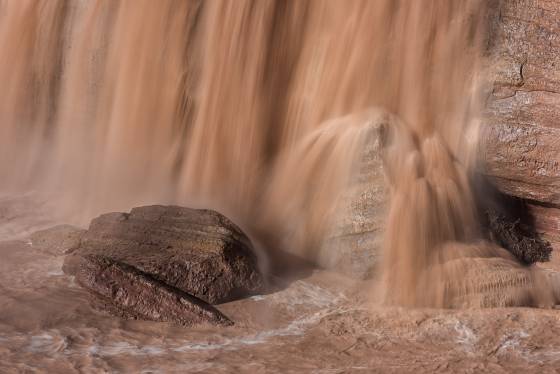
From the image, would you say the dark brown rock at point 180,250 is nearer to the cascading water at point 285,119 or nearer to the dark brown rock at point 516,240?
the cascading water at point 285,119

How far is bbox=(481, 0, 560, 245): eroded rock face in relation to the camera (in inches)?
251

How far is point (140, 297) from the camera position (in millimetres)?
4965

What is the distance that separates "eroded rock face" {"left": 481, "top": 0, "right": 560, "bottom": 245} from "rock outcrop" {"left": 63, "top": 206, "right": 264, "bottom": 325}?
7.86ft

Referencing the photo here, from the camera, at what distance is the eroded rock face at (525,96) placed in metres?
6.36

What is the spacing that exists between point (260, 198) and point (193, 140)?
37.8 inches

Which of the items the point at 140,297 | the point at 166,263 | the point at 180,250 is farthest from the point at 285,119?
the point at 140,297

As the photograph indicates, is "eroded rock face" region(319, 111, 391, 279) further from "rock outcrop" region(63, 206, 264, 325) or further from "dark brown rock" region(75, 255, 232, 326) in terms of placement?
"dark brown rock" region(75, 255, 232, 326)

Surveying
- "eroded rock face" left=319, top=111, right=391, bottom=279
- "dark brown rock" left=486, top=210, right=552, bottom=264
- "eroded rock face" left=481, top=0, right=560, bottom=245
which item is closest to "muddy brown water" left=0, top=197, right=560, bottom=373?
"eroded rock face" left=319, top=111, right=391, bottom=279

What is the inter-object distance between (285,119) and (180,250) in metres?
2.06

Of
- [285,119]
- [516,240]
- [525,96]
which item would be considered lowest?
[516,240]

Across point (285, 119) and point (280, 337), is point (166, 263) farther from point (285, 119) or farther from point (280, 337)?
point (285, 119)

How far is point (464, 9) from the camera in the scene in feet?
21.4

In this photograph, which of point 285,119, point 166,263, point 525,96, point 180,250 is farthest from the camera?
point 285,119

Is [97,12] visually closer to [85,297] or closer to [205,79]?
[205,79]
